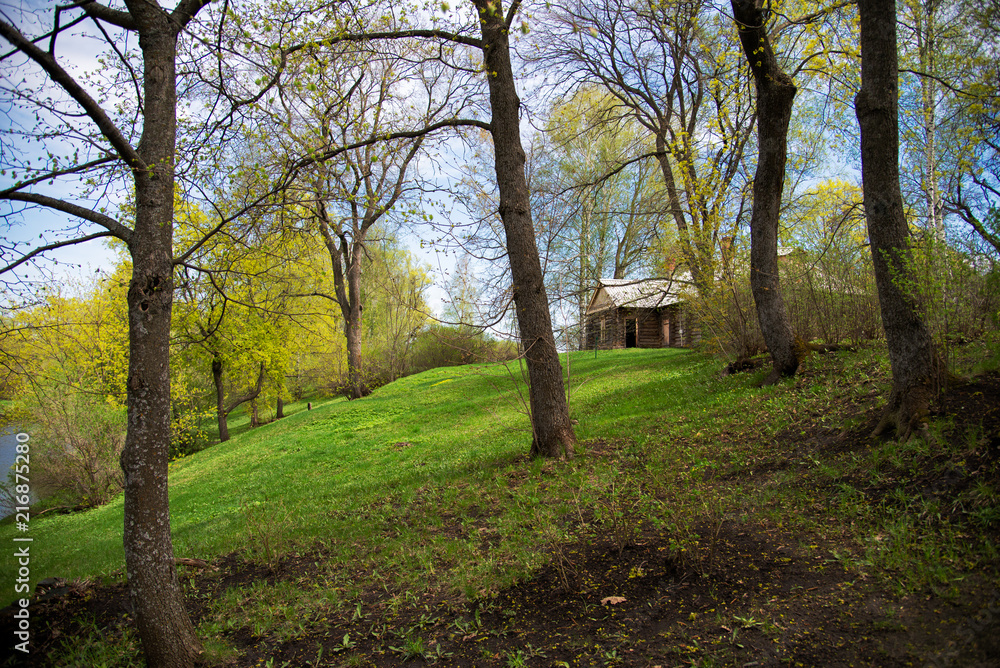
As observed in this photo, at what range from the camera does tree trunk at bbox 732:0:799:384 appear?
7.70 metres

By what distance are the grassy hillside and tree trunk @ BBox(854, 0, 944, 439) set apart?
402mm

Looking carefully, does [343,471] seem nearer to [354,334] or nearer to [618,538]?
[618,538]

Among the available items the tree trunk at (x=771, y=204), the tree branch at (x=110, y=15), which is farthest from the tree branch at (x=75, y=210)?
the tree trunk at (x=771, y=204)

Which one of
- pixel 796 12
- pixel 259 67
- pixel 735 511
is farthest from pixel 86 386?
pixel 796 12

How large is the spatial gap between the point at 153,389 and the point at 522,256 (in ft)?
14.9

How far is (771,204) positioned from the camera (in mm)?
8312

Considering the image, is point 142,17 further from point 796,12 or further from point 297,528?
point 796,12

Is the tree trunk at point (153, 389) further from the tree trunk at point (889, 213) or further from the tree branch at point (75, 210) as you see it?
the tree trunk at point (889, 213)

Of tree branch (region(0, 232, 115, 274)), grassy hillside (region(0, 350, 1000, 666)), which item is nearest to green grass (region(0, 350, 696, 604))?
grassy hillside (region(0, 350, 1000, 666))

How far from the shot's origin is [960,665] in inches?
90.7

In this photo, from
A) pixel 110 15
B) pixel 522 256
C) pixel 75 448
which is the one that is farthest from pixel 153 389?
pixel 75 448

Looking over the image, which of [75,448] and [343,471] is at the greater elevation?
[75,448]

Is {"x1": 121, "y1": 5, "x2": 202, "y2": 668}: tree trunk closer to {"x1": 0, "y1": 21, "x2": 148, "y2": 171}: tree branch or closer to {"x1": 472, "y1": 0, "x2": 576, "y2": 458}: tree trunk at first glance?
{"x1": 0, "y1": 21, "x2": 148, "y2": 171}: tree branch

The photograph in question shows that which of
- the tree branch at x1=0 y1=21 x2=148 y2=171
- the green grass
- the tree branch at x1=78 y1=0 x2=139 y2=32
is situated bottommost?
the green grass
